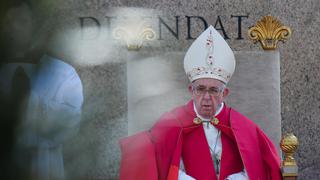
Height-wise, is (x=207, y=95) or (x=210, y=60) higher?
(x=210, y=60)

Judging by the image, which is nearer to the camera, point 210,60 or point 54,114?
point 210,60

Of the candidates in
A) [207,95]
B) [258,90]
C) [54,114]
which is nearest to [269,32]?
[258,90]

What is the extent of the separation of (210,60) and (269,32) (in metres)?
0.61

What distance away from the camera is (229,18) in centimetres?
441

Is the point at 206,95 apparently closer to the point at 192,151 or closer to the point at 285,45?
the point at 192,151

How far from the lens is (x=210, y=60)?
330 cm

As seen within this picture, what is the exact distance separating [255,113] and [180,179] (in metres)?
0.81

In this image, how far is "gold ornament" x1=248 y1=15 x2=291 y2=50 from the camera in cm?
372

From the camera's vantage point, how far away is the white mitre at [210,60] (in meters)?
3.28

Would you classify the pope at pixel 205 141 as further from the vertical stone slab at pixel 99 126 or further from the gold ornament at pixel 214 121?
the vertical stone slab at pixel 99 126

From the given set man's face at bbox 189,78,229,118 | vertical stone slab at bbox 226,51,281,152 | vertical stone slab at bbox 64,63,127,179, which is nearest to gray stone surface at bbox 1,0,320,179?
vertical stone slab at bbox 64,63,127,179

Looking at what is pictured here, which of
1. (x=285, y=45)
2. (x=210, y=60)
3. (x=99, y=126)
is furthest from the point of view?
(x=285, y=45)

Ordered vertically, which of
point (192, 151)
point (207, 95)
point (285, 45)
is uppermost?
point (285, 45)

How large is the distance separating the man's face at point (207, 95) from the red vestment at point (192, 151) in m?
0.07
